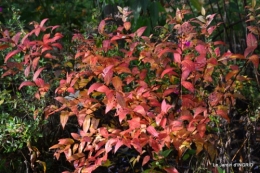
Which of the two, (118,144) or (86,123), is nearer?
(118,144)

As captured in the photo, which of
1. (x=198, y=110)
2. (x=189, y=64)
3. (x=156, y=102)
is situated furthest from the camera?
(x=156, y=102)

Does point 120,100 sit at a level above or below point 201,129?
above

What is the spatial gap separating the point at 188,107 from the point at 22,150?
0.96 metres

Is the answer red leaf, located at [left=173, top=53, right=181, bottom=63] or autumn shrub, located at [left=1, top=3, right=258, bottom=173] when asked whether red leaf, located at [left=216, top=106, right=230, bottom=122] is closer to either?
autumn shrub, located at [left=1, top=3, right=258, bottom=173]

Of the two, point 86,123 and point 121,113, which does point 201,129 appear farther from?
point 86,123

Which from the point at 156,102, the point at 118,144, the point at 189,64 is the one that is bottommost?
the point at 118,144

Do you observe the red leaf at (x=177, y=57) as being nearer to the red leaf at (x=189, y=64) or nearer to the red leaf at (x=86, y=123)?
the red leaf at (x=189, y=64)

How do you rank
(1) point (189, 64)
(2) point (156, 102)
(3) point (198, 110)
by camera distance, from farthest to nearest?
(2) point (156, 102), (3) point (198, 110), (1) point (189, 64)

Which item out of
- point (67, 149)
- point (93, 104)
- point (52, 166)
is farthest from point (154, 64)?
point (52, 166)

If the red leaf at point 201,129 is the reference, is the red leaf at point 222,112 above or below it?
above

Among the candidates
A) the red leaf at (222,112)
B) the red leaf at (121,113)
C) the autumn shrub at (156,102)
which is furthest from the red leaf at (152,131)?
the red leaf at (222,112)

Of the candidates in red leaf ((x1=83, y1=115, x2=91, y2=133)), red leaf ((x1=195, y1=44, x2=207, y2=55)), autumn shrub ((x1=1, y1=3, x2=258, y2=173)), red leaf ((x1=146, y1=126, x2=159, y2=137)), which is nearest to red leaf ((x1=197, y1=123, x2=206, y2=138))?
autumn shrub ((x1=1, y1=3, x2=258, y2=173))

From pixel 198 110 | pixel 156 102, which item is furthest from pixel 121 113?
pixel 198 110

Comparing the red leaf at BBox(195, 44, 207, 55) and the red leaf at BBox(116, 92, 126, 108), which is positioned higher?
the red leaf at BBox(195, 44, 207, 55)
